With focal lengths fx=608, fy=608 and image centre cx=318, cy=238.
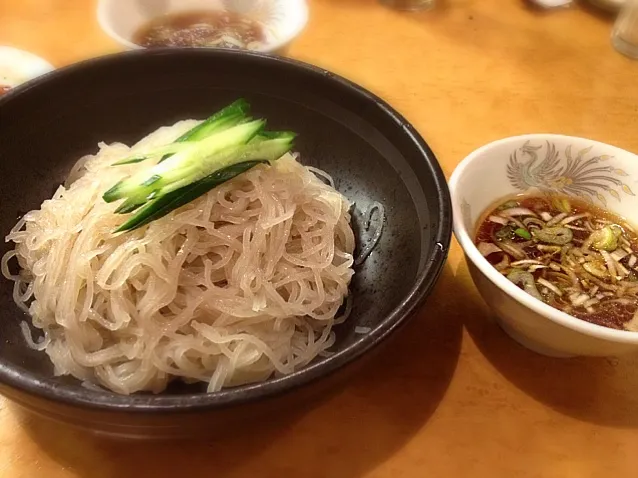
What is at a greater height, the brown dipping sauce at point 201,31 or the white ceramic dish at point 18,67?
the brown dipping sauce at point 201,31

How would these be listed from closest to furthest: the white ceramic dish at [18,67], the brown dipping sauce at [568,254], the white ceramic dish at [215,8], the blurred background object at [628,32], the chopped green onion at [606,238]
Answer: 1. the brown dipping sauce at [568,254]
2. the chopped green onion at [606,238]
3. the white ceramic dish at [18,67]
4. the white ceramic dish at [215,8]
5. the blurred background object at [628,32]

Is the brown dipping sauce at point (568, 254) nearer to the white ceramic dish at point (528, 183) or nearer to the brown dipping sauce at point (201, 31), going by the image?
the white ceramic dish at point (528, 183)

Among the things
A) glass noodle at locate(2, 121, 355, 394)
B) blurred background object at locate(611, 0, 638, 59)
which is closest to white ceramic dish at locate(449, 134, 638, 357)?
glass noodle at locate(2, 121, 355, 394)

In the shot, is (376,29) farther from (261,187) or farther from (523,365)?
(523,365)

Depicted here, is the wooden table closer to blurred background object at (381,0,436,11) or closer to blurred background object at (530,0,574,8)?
blurred background object at (381,0,436,11)

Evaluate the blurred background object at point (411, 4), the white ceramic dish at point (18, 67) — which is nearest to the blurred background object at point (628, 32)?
the blurred background object at point (411, 4)

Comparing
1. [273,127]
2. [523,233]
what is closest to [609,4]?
[523,233]
